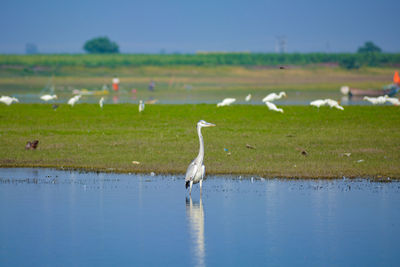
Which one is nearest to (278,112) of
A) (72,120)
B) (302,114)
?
(302,114)

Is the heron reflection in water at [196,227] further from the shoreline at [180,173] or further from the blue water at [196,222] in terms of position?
the shoreline at [180,173]

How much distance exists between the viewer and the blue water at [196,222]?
12305 mm

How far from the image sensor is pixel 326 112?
3750 centimetres

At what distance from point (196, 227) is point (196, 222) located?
1.47 ft

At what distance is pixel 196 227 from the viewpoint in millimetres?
14422

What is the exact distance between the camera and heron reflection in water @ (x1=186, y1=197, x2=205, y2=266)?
12.4 meters

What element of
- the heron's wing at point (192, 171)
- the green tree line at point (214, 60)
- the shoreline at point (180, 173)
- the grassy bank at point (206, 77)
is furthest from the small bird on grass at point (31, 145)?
the green tree line at point (214, 60)

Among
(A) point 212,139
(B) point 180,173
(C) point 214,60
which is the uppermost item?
(C) point 214,60

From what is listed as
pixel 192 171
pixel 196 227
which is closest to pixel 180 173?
pixel 192 171

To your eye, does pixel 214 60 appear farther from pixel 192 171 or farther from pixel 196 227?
pixel 196 227

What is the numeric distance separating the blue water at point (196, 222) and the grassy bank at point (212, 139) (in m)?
2.32

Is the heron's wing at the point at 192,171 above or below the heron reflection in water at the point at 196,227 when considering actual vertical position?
above

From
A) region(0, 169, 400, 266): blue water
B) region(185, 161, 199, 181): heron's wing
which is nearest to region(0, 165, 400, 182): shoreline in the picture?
region(0, 169, 400, 266): blue water

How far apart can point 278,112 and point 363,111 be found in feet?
15.8
